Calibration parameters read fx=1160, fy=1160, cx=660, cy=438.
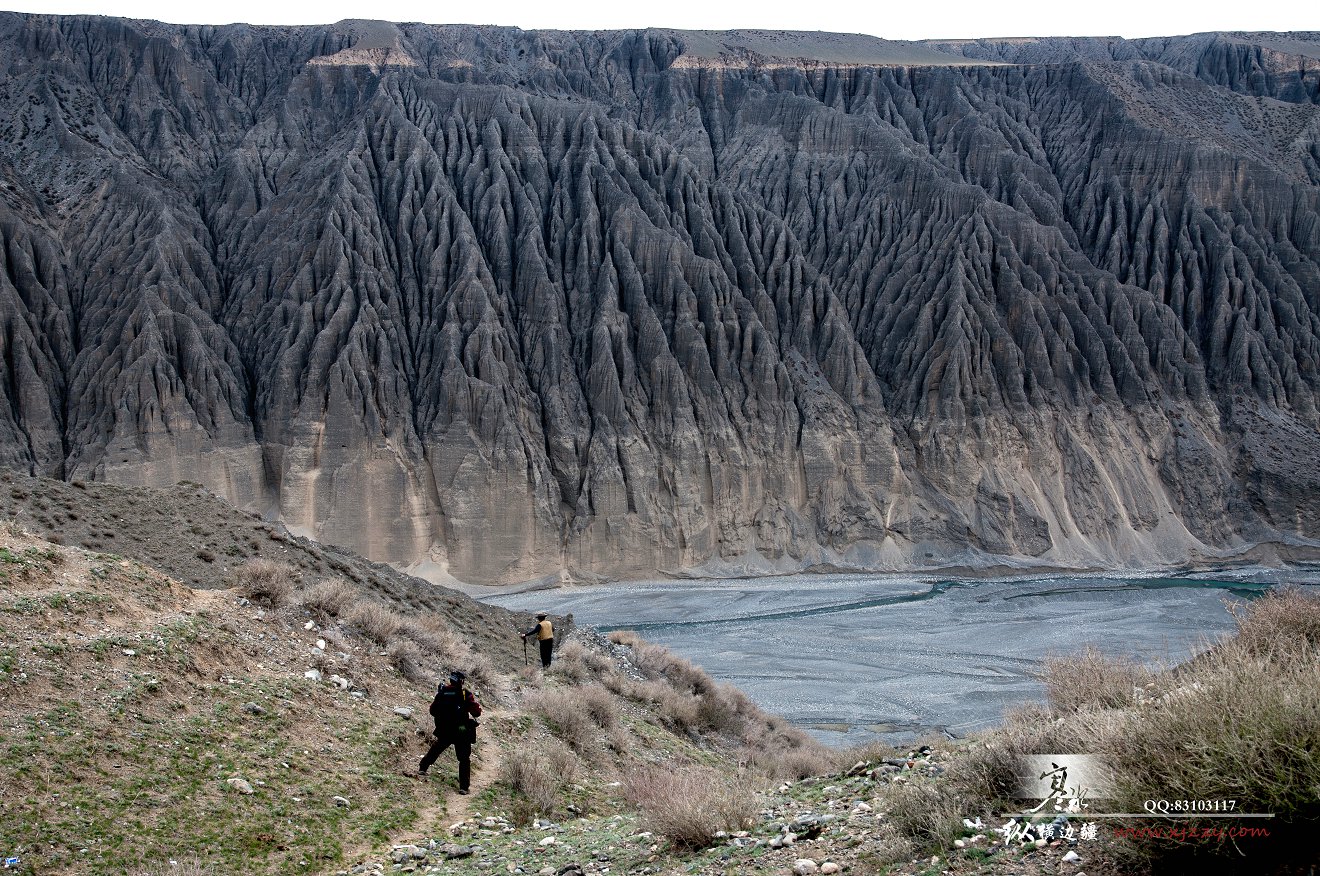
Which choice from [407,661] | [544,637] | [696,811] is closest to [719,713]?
[544,637]

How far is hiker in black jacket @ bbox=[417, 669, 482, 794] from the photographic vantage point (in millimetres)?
14781

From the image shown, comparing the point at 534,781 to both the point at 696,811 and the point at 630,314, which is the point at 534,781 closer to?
the point at 696,811

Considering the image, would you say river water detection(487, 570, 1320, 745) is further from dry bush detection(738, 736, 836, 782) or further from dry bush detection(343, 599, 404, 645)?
dry bush detection(343, 599, 404, 645)

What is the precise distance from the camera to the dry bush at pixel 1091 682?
1255 centimetres

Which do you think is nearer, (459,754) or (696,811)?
(696,811)

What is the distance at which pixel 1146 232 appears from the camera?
72375 mm

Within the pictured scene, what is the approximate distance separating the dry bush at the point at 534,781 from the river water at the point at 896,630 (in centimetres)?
1647

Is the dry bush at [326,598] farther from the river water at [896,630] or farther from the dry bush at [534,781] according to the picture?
the river water at [896,630]

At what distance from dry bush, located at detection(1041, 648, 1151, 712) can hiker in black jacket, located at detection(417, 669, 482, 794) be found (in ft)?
23.7

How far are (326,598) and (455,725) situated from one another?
5.25 metres

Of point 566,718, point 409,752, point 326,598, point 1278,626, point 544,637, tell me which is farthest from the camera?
point 544,637

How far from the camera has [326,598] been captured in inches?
751

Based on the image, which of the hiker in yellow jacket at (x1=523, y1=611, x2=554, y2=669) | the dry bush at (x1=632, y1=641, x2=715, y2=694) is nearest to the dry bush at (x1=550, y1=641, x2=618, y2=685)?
the hiker in yellow jacket at (x1=523, y1=611, x2=554, y2=669)

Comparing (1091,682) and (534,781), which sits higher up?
(1091,682)
